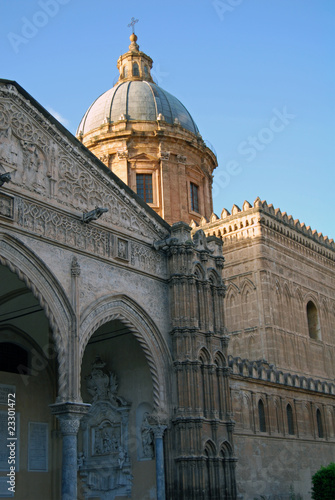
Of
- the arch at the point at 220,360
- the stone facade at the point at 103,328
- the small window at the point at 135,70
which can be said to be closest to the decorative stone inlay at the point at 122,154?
the small window at the point at 135,70

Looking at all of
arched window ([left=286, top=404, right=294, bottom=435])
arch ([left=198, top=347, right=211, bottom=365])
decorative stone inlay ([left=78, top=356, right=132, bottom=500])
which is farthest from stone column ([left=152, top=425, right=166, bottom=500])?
arched window ([left=286, top=404, right=294, bottom=435])

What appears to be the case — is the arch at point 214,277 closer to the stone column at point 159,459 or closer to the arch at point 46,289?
the stone column at point 159,459

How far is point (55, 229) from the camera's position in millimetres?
16047

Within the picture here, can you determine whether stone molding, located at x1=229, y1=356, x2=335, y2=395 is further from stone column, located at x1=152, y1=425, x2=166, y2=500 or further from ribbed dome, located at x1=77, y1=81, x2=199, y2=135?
ribbed dome, located at x1=77, y1=81, x2=199, y2=135

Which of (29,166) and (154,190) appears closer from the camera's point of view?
(29,166)

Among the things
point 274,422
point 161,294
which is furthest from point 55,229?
point 274,422

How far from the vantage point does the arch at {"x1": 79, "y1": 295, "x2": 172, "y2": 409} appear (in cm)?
1727

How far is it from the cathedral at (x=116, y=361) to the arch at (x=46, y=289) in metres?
0.03

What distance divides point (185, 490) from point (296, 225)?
18.0 meters

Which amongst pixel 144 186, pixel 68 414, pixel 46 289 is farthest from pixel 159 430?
pixel 144 186

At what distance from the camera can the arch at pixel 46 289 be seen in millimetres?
14688

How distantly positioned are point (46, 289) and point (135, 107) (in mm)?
19655

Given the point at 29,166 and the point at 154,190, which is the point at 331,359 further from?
the point at 29,166

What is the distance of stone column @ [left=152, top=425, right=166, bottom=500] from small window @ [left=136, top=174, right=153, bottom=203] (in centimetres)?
1581
